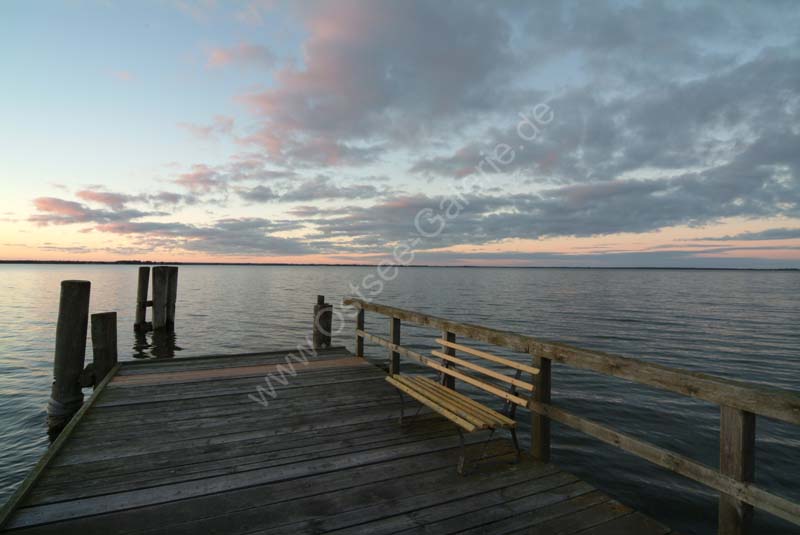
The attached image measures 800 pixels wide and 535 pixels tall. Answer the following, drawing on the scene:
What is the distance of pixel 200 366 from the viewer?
295 inches

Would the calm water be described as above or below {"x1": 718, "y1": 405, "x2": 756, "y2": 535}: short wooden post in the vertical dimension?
below

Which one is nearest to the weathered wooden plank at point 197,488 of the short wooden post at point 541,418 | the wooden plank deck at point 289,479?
the wooden plank deck at point 289,479

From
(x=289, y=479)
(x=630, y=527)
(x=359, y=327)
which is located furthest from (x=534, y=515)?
(x=359, y=327)

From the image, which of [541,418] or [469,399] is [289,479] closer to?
[469,399]

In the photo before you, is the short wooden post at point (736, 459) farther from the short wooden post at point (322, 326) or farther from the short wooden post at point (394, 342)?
the short wooden post at point (322, 326)

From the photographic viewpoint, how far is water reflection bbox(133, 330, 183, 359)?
46.9 feet

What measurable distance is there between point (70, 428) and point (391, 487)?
3497 mm

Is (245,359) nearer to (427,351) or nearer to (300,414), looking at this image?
(300,414)

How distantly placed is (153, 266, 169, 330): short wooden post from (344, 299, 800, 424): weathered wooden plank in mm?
13493

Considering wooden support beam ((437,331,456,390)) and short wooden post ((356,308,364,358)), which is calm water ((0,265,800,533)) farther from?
short wooden post ((356,308,364,358))

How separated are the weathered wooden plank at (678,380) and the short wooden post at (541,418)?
15 cm

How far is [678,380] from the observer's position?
108 inches

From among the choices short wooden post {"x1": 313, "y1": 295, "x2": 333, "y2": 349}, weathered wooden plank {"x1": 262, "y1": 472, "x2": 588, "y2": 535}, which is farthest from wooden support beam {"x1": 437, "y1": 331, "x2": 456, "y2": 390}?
short wooden post {"x1": 313, "y1": 295, "x2": 333, "y2": 349}

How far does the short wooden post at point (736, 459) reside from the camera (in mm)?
2500
